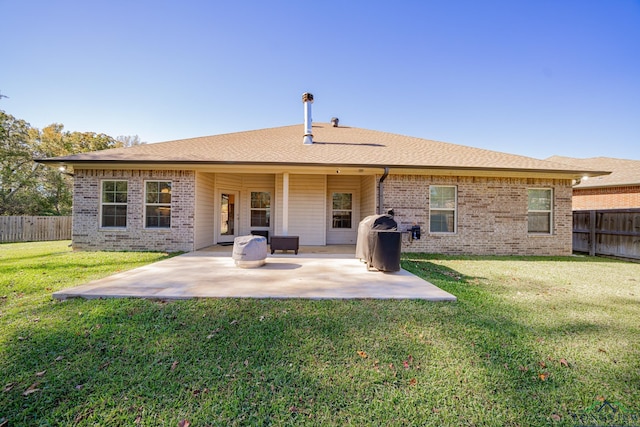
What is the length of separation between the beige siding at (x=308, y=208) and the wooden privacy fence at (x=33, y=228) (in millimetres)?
13096

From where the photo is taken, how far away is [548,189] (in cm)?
960

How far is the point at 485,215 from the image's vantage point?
9359 mm

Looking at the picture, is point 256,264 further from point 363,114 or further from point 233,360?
point 363,114

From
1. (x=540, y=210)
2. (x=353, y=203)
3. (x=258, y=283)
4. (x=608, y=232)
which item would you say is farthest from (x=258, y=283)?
(x=608, y=232)

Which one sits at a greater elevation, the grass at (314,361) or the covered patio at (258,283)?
the covered patio at (258,283)

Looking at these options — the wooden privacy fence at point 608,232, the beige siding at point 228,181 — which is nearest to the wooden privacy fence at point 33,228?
the beige siding at point 228,181

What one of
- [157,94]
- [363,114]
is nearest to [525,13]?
[363,114]

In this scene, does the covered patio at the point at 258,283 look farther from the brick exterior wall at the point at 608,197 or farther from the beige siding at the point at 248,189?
the brick exterior wall at the point at 608,197

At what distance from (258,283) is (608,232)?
12.1 metres

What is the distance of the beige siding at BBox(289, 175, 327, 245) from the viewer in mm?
10883

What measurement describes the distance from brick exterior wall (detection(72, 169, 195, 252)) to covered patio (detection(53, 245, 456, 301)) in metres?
2.37

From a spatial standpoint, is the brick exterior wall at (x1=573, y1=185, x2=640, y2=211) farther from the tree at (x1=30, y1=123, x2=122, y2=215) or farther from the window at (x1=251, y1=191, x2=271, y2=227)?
the tree at (x1=30, y1=123, x2=122, y2=215)

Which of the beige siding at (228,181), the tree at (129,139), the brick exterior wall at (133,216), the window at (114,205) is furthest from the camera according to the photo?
the tree at (129,139)

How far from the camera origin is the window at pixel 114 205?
29.5 ft
